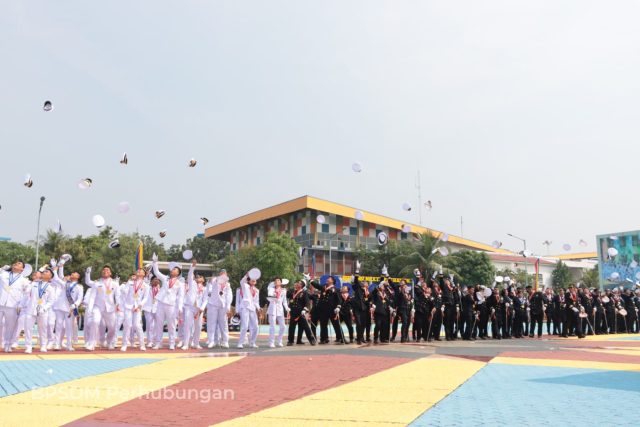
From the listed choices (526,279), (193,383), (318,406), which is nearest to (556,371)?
(318,406)

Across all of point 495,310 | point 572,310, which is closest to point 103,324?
point 495,310

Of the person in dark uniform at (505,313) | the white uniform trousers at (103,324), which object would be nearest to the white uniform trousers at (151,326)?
the white uniform trousers at (103,324)

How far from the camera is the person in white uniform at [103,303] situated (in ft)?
44.2

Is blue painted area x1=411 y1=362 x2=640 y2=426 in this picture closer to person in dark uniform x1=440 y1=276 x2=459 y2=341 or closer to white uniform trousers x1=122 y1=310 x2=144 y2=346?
person in dark uniform x1=440 y1=276 x2=459 y2=341

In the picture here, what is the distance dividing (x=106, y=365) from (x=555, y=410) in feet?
25.2

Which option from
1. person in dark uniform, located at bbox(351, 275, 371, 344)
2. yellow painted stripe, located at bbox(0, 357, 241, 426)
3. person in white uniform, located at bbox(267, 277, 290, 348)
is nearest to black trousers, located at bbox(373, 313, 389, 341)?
person in dark uniform, located at bbox(351, 275, 371, 344)

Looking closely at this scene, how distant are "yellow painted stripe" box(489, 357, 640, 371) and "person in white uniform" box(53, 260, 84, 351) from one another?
384 inches

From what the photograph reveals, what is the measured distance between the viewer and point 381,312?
15969 millimetres

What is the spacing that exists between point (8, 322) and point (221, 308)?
16.4 feet

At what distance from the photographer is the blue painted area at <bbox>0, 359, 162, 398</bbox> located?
8.21 meters

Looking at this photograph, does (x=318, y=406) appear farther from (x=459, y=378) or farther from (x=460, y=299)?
(x=460, y=299)

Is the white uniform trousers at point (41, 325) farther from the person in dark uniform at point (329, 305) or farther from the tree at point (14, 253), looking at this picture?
the tree at point (14, 253)

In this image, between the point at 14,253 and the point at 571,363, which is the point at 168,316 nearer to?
the point at 571,363

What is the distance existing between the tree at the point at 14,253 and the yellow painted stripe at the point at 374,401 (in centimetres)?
5148
